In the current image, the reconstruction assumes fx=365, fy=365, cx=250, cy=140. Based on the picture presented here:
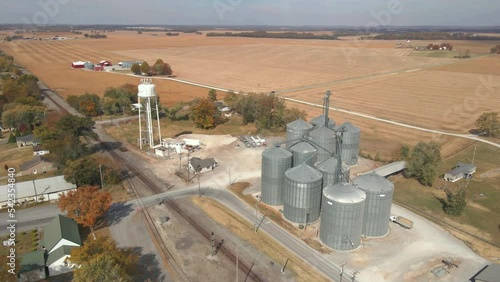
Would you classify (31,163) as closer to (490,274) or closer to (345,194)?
(345,194)

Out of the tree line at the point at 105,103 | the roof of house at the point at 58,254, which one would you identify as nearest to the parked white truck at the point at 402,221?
the roof of house at the point at 58,254

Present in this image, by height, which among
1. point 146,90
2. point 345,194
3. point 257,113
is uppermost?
point 146,90

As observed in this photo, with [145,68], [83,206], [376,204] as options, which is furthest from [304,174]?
[145,68]

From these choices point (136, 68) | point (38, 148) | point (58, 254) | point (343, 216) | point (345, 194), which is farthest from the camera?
point (136, 68)

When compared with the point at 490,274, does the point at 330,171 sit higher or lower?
higher

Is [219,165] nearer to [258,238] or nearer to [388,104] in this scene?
[258,238]

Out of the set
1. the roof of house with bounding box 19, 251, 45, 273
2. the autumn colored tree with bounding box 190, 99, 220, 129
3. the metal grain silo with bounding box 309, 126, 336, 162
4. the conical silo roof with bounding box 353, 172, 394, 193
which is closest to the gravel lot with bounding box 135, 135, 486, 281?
the conical silo roof with bounding box 353, 172, 394, 193

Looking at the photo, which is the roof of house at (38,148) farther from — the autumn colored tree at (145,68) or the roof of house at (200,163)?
the autumn colored tree at (145,68)

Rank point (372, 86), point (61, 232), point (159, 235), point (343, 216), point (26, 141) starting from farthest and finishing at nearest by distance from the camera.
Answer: point (372, 86)
point (26, 141)
point (159, 235)
point (343, 216)
point (61, 232)
